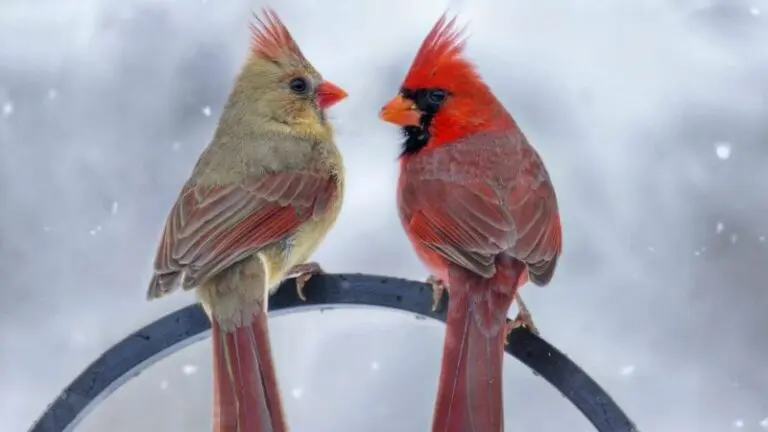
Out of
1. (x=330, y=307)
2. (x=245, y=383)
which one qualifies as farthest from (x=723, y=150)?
(x=245, y=383)

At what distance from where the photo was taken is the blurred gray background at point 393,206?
3725mm

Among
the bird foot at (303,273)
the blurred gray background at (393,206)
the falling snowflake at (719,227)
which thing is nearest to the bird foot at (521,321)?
the bird foot at (303,273)

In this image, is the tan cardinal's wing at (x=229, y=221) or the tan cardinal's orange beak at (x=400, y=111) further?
the tan cardinal's orange beak at (x=400, y=111)

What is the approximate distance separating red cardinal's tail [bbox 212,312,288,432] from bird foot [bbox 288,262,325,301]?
16 cm

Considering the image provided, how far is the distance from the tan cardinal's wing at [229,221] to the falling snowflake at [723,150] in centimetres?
224

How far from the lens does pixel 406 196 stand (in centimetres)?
210

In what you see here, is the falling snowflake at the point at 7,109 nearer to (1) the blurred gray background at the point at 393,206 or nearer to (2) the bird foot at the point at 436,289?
(1) the blurred gray background at the point at 393,206

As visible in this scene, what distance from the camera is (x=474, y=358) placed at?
1.66 metres

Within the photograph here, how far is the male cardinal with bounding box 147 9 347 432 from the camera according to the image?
1.65m

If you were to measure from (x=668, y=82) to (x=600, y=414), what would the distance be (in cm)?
271

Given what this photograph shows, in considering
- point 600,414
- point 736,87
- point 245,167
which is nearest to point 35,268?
point 245,167

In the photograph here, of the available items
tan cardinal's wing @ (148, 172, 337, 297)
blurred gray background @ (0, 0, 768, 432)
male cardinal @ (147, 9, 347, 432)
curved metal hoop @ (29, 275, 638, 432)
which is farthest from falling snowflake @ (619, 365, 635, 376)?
curved metal hoop @ (29, 275, 638, 432)

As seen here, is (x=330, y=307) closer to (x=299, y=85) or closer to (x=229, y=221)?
(x=229, y=221)

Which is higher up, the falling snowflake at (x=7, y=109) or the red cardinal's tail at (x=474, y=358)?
the falling snowflake at (x=7, y=109)
